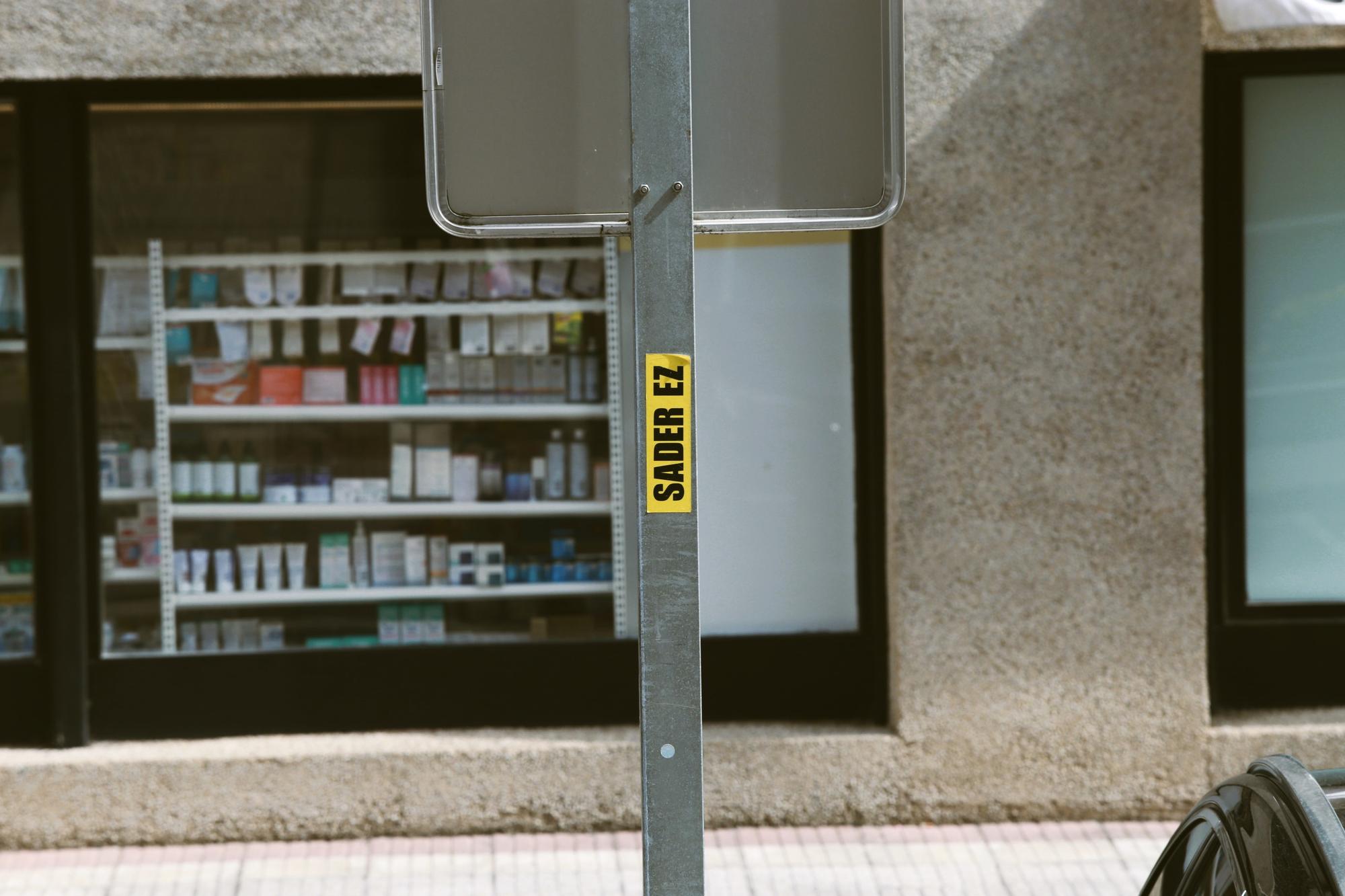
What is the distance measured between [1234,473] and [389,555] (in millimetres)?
3649

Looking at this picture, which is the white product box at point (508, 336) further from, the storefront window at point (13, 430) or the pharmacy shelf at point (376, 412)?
the storefront window at point (13, 430)

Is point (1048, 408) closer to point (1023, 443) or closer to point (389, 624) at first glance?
point (1023, 443)

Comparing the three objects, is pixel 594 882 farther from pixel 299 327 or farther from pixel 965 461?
pixel 299 327

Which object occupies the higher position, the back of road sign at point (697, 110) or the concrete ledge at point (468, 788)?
the back of road sign at point (697, 110)

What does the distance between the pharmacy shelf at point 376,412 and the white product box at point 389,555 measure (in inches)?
20.5

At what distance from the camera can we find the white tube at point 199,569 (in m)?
6.14

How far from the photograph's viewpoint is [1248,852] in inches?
83.2

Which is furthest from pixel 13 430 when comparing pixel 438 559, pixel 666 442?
pixel 666 442

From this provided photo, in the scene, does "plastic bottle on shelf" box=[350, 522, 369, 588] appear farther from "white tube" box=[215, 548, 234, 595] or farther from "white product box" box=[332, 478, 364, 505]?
"white tube" box=[215, 548, 234, 595]

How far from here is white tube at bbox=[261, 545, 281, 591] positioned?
6.19 meters

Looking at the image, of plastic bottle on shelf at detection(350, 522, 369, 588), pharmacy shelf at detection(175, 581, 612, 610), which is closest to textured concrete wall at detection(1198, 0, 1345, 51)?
pharmacy shelf at detection(175, 581, 612, 610)

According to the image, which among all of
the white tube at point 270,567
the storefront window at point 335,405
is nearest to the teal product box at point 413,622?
the storefront window at point 335,405

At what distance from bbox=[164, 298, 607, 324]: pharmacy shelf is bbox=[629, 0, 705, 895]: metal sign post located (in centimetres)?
394

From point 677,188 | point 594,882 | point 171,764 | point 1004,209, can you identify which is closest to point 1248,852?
point 677,188
